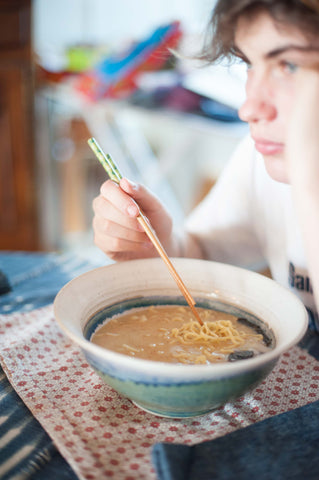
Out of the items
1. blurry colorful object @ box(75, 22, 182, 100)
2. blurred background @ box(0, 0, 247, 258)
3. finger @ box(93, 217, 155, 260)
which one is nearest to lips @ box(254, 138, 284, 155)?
finger @ box(93, 217, 155, 260)

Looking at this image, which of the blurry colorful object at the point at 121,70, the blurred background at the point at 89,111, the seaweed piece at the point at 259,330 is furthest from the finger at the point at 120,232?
the blurry colorful object at the point at 121,70

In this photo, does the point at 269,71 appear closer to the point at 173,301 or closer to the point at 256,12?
the point at 256,12

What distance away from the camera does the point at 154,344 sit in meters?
0.68

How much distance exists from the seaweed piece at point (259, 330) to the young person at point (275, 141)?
0.37 feet

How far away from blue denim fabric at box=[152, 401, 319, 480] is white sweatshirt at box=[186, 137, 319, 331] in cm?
49

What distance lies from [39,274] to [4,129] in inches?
84.8

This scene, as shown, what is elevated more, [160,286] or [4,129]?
[160,286]

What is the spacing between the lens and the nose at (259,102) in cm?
61

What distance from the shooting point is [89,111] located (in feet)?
9.09

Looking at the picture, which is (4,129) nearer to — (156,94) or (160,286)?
(156,94)

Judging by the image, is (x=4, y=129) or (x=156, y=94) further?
(x=4, y=129)

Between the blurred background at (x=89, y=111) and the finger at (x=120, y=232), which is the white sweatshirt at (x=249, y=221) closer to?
the finger at (x=120, y=232)

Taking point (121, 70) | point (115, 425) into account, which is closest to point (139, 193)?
point (115, 425)

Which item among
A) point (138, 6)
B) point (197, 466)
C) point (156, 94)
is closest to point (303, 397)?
point (197, 466)
